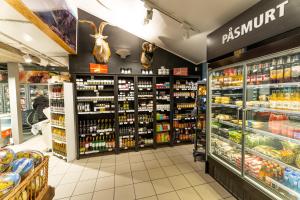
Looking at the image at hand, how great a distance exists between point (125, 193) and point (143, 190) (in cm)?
31

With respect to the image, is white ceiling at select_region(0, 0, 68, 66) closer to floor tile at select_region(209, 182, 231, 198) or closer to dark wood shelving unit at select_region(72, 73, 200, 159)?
dark wood shelving unit at select_region(72, 73, 200, 159)

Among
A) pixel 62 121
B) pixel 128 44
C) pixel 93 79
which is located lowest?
pixel 62 121

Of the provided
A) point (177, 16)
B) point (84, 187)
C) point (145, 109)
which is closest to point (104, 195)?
point (84, 187)

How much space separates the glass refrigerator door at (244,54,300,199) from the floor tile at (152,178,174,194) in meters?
1.27

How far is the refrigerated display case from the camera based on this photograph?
5.77 ft

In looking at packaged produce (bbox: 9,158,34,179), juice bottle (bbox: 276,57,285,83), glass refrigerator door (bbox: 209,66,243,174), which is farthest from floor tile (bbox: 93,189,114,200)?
juice bottle (bbox: 276,57,285,83)

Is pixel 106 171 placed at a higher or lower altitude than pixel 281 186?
lower

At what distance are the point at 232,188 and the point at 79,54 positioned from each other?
4.25m

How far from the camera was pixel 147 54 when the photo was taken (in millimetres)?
4148

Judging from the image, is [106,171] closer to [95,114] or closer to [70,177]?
[70,177]

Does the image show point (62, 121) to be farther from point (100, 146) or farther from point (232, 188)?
point (232, 188)

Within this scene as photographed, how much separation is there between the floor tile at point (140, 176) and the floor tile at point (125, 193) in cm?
22

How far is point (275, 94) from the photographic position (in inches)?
77.7

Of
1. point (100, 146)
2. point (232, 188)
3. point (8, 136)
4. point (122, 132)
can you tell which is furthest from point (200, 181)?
point (8, 136)
